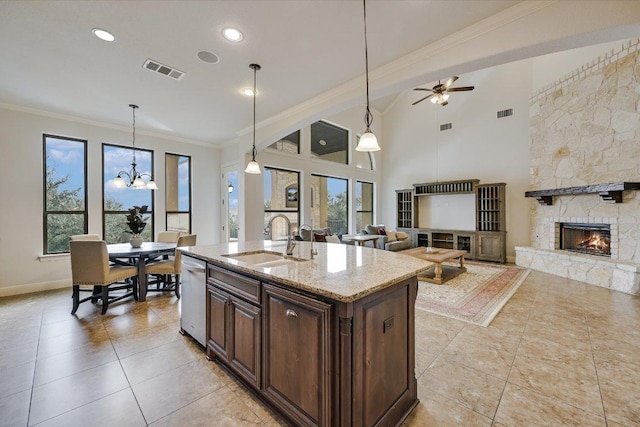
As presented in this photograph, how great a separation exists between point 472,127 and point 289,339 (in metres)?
8.08

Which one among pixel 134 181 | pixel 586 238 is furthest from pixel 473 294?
pixel 134 181

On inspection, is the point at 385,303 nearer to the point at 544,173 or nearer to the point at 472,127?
the point at 544,173

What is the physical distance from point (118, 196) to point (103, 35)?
356 centimetres

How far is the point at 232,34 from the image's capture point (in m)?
2.47

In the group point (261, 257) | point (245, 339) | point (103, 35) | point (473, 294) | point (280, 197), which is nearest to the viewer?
point (245, 339)

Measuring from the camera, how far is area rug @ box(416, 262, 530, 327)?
3250 millimetres

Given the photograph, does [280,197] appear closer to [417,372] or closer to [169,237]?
[169,237]

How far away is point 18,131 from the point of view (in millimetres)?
4207

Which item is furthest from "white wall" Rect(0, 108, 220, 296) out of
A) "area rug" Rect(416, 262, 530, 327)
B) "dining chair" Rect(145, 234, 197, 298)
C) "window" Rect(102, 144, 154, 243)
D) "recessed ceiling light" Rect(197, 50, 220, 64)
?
"area rug" Rect(416, 262, 530, 327)

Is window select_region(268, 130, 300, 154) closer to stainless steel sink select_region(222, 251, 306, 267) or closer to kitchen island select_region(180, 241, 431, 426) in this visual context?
stainless steel sink select_region(222, 251, 306, 267)

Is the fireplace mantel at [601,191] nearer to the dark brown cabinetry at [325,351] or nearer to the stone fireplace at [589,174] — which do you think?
the stone fireplace at [589,174]

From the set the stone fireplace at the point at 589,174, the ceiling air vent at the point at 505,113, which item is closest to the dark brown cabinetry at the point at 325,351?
the stone fireplace at the point at 589,174

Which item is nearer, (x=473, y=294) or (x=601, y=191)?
(x=473, y=294)

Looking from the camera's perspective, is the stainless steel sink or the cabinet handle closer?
the cabinet handle
